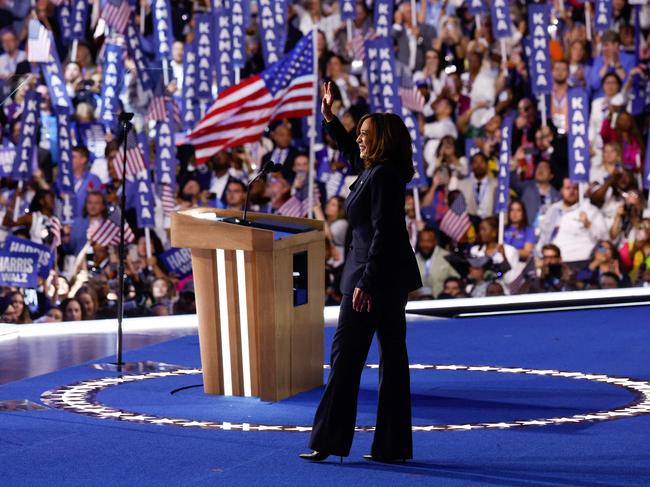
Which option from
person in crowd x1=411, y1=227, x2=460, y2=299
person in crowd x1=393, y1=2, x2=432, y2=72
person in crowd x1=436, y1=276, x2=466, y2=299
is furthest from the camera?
person in crowd x1=436, y1=276, x2=466, y2=299

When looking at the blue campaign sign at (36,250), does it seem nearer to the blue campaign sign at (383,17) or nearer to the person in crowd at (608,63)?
the blue campaign sign at (383,17)

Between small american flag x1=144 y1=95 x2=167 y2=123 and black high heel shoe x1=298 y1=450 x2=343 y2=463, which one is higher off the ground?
small american flag x1=144 y1=95 x2=167 y2=123

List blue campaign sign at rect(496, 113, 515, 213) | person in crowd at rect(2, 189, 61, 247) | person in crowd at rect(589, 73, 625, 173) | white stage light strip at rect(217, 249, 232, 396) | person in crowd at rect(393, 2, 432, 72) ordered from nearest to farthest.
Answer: white stage light strip at rect(217, 249, 232, 396) < person in crowd at rect(2, 189, 61, 247) < person in crowd at rect(393, 2, 432, 72) < blue campaign sign at rect(496, 113, 515, 213) < person in crowd at rect(589, 73, 625, 173)

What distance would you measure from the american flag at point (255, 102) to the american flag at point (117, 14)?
0.95m

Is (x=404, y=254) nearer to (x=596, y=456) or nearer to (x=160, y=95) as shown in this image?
(x=596, y=456)

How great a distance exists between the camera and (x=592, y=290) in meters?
12.2

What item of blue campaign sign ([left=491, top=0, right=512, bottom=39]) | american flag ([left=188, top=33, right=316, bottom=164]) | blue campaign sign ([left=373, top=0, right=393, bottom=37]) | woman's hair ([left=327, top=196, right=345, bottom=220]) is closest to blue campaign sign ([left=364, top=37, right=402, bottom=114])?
blue campaign sign ([left=373, top=0, right=393, bottom=37])

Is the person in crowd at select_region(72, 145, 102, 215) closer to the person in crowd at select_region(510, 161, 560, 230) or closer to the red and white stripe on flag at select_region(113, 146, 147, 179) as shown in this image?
the red and white stripe on flag at select_region(113, 146, 147, 179)

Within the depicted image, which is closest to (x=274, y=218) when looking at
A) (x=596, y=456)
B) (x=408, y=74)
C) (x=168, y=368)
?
(x=168, y=368)

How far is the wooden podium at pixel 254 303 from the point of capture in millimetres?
6461

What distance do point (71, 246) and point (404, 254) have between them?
5260mm

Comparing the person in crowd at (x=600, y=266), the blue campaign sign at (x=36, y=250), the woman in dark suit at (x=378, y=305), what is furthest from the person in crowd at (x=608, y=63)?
the woman in dark suit at (x=378, y=305)

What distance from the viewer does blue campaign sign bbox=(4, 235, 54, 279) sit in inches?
379

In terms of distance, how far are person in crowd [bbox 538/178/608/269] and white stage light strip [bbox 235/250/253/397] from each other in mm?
5850
